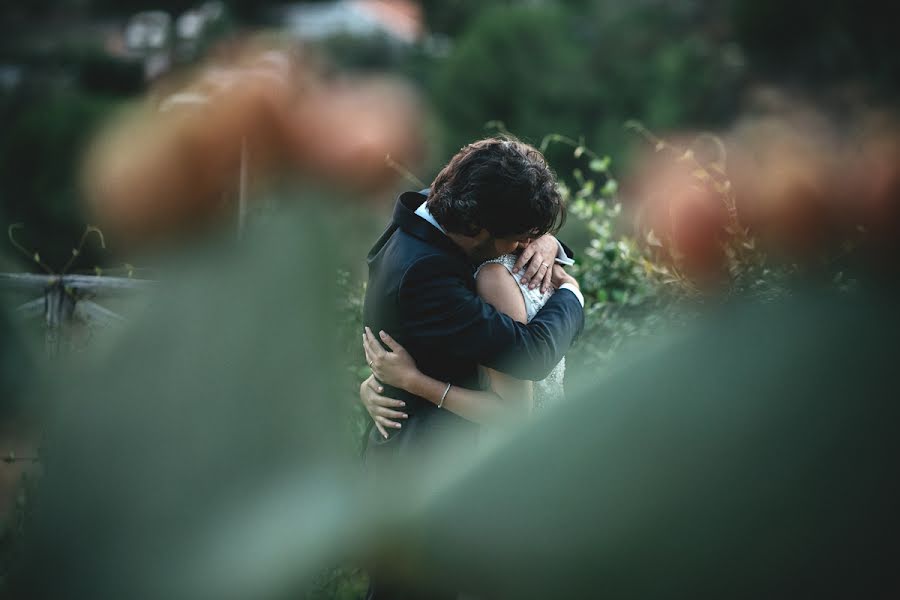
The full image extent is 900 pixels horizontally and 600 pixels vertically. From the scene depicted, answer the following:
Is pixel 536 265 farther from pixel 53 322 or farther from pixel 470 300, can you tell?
pixel 53 322

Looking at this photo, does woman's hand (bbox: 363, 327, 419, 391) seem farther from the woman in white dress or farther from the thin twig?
the thin twig

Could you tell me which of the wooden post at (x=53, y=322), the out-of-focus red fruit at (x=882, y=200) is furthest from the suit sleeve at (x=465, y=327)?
the out-of-focus red fruit at (x=882, y=200)

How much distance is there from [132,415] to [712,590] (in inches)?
7.7

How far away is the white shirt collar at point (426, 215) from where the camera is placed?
1984 mm

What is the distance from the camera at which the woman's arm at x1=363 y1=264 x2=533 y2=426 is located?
1.88m

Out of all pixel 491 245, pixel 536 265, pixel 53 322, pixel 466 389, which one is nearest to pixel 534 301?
pixel 536 265

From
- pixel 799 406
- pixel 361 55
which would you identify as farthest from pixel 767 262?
pixel 361 55

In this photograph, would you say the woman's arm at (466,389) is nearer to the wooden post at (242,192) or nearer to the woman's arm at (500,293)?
the woman's arm at (500,293)

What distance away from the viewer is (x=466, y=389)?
2021 mm

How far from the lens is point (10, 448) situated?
310mm

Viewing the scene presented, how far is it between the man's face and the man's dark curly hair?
0.9 inches

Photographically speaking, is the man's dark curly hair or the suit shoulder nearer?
the suit shoulder

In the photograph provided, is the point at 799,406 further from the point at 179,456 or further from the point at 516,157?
the point at 516,157

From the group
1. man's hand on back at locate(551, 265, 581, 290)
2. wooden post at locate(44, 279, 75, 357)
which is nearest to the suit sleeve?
man's hand on back at locate(551, 265, 581, 290)
